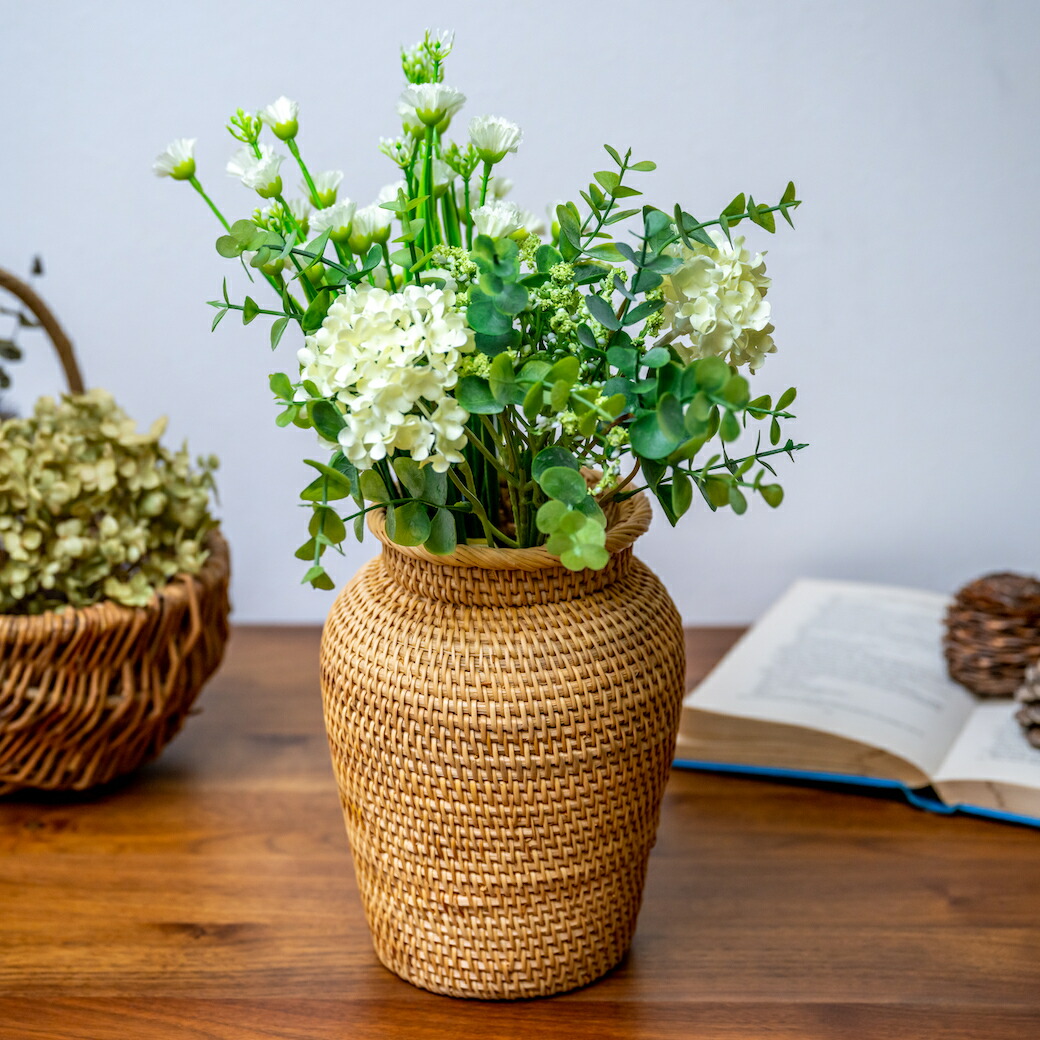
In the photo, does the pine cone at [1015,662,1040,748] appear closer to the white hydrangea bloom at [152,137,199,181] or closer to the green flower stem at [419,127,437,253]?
the green flower stem at [419,127,437,253]

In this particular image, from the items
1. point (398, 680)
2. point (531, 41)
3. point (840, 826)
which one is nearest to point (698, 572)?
point (840, 826)

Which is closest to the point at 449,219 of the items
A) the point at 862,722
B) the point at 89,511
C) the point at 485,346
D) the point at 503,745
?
the point at 485,346

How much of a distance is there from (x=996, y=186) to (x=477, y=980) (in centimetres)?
90

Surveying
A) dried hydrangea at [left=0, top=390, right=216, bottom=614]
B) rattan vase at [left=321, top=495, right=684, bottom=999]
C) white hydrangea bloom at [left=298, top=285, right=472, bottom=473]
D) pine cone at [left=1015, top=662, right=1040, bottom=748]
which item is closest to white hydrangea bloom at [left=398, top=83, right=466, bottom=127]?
white hydrangea bloom at [left=298, top=285, right=472, bottom=473]

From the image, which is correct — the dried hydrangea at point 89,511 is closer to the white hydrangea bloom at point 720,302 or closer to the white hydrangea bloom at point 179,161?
the white hydrangea bloom at point 179,161

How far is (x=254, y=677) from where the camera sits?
1.11 metres

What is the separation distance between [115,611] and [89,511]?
0.09 meters

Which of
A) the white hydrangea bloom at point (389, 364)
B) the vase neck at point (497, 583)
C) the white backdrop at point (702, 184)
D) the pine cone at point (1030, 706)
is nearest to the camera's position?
the white hydrangea bloom at point (389, 364)

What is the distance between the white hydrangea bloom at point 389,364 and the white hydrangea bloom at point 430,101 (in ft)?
0.36

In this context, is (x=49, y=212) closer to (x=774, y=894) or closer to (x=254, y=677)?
(x=254, y=677)

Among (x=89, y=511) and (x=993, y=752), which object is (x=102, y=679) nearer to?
(x=89, y=511)

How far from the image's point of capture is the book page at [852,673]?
908 millimetres

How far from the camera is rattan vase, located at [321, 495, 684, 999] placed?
1.95ft

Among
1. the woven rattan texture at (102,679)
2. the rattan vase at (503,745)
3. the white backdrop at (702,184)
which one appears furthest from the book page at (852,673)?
the woven rattan texture at (102,679)
